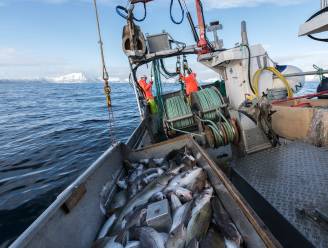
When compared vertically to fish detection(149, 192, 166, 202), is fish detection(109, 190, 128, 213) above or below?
below

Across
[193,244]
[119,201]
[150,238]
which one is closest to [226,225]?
[193,244]

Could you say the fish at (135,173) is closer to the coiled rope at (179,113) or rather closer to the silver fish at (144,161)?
the silver fish at (144,161)

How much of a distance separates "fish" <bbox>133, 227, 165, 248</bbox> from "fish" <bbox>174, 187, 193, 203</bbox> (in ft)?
2.06

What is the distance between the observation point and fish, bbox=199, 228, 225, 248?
2.03 metres

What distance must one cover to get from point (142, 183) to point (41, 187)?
3793mm

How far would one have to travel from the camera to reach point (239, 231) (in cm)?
208

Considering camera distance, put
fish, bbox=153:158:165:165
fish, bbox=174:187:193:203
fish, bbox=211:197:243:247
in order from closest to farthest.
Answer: fish, bbox=211:197:243:247 → fish, bbox=174:187:193:203 → fish, bbox=153:158:165:165

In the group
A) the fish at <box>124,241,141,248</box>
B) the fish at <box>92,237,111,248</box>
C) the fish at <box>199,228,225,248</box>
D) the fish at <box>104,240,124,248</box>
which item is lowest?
the fish at <box>92,237,111,248</box>

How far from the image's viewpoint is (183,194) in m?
2.97

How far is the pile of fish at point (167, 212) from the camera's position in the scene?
7.27ft

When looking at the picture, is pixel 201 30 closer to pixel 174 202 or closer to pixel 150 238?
pixel 174 202

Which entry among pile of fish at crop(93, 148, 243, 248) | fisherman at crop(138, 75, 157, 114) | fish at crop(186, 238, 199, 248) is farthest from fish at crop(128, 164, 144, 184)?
fisherman at crop(138, 75, 157, 114)

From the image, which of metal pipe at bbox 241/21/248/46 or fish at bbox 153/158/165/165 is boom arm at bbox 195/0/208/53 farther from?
fish at bbox 153/158/165/165

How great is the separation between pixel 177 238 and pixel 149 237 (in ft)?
1.04
